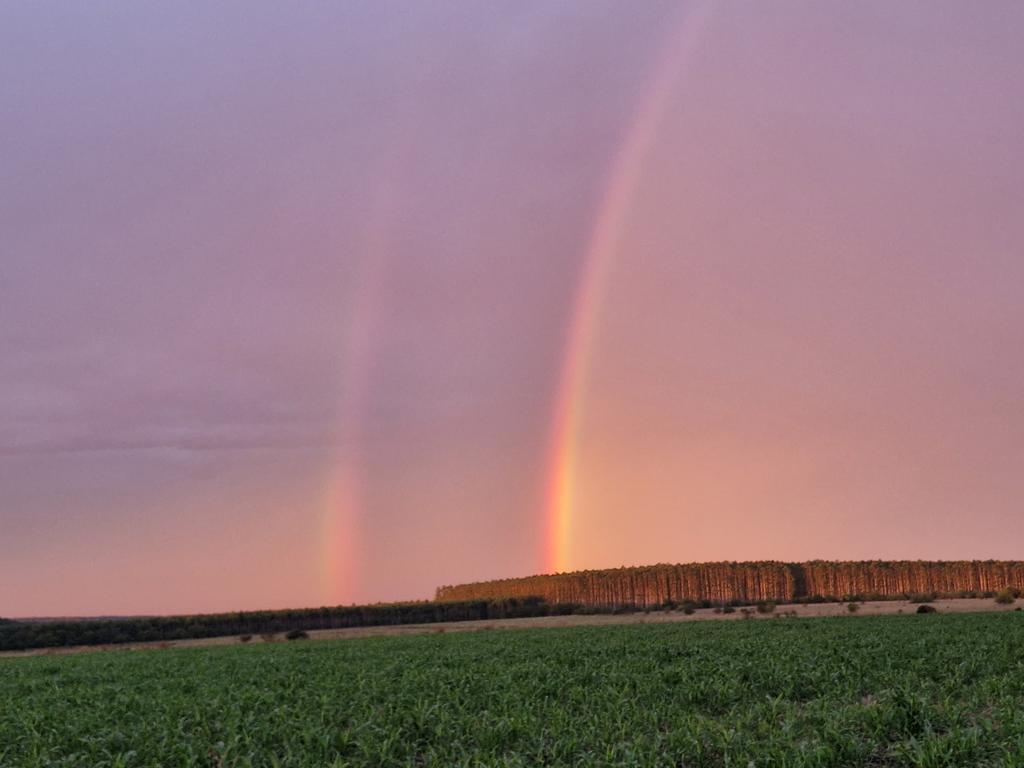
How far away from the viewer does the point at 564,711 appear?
20.8 metres

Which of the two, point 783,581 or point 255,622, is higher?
point 783,581

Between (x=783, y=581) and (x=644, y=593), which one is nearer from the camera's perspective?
(x=783, y=581)

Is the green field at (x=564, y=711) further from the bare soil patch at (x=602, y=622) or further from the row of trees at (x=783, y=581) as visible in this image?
the row of trees at (x=783, y=581)

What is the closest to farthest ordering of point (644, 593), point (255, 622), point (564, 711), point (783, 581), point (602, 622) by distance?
point (564, 711) → point (602, 622) → point (255, 622) → point (783, 581) → point (644, 593)

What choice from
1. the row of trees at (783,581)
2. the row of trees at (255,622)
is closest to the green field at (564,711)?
the row of trees at (255,622)

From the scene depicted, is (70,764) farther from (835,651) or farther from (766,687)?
(835,651)

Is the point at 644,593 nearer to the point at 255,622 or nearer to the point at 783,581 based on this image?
the point at 783,581

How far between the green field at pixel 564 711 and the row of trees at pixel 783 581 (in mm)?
102247

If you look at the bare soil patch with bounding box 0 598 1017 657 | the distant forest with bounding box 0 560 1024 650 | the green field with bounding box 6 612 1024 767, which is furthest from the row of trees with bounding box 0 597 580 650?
the green field with bounding box 6 612 1024 767

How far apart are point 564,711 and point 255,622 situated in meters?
98.8

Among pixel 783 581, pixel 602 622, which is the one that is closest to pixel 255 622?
pixel 602 622

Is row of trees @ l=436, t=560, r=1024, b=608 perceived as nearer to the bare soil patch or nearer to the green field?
the bare soil patch

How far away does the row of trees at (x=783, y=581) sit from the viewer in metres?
131

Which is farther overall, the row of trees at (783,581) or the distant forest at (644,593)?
the row of trees at (783,581)
